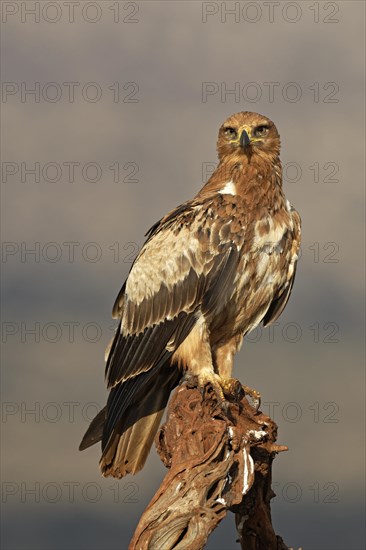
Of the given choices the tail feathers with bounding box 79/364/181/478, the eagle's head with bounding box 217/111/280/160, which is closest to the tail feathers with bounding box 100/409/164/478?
the tail feathers with bounding box 79/364/181/478

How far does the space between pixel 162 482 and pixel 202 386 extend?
107 centimetres

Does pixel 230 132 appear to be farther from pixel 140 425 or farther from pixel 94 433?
pixel 94 433

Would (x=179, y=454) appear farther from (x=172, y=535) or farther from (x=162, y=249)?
(x=162, y=249)

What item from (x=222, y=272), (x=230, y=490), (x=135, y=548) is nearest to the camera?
(x=135, y=548)

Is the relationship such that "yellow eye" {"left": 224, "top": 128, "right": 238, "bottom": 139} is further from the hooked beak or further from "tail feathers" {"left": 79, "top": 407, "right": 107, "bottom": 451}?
"tail feathers" {"left": 79, "top": 407, "right": 107, "bottom": 451}

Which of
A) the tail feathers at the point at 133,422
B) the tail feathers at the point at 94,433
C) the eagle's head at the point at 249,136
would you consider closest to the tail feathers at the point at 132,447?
the tail feathers at the point at 133,422

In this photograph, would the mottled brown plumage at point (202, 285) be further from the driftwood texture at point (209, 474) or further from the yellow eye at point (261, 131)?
the driftwood texture at point (209, 474)

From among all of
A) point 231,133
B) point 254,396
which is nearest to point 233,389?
point 254,396

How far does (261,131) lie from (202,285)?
1.68 m

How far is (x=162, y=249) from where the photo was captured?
1152cm

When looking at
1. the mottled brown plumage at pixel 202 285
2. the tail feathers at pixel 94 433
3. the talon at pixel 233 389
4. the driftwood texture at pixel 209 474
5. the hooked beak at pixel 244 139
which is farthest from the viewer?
the tail feathers at pixel 94 433

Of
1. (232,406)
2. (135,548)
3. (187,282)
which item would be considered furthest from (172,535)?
(187,282)

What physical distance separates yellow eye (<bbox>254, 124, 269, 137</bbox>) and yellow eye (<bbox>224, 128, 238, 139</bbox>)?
196 mm

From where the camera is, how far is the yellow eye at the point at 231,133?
38.3 ft
